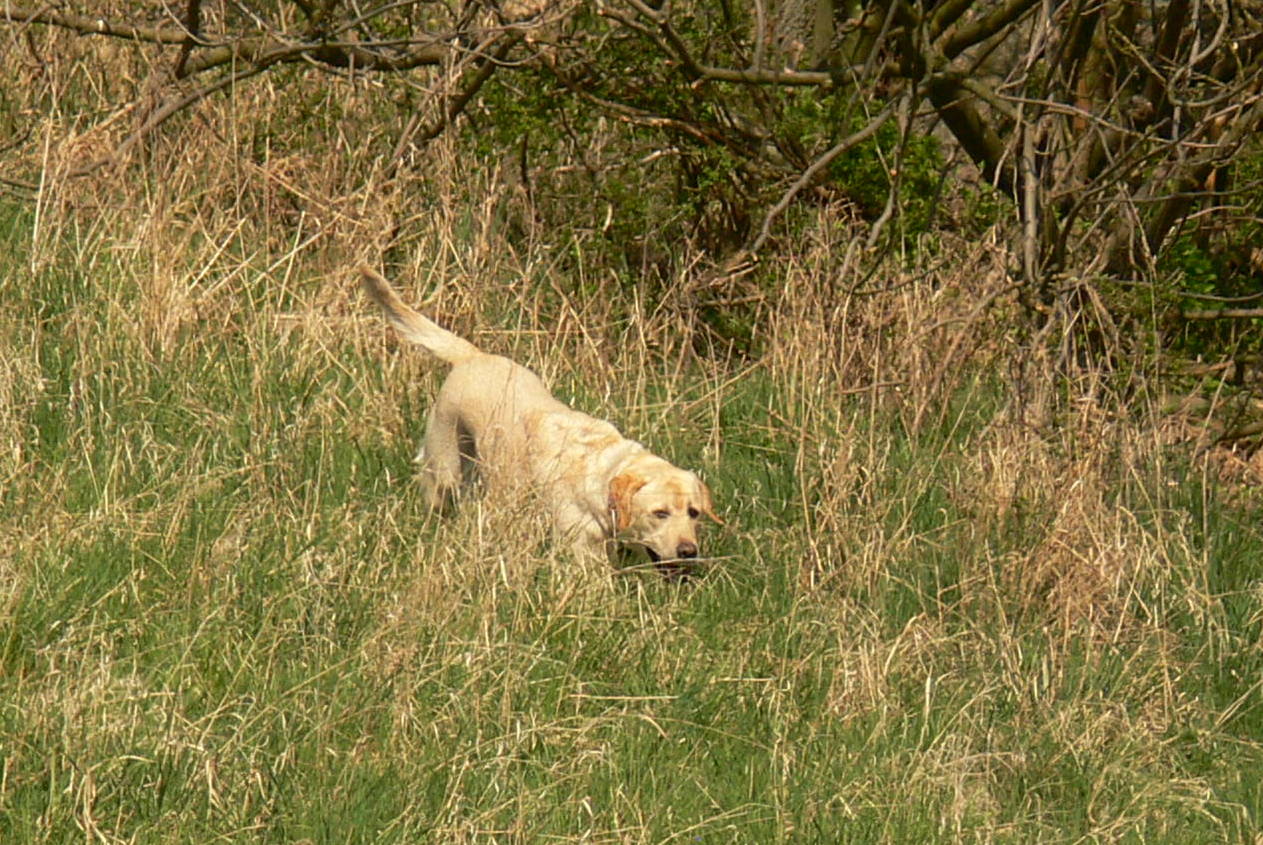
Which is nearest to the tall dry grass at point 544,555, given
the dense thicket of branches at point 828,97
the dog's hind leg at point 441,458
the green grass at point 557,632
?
the green grass at point 557,632

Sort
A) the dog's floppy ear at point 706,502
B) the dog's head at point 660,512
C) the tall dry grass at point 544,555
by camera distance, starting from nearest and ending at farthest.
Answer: the tall dry grass at point 544,555 → the dog's head at point 660,512 → the dog's floppy ear at point 706,502

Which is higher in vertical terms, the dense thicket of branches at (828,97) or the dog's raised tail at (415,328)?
the dense thicket of branches at (828,97)

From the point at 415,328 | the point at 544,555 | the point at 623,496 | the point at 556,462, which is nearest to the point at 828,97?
the point at 415,328

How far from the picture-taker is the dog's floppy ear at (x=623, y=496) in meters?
5.86

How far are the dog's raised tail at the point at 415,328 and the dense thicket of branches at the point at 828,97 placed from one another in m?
1.01

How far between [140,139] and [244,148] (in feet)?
1.89

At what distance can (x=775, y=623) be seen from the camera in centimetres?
548

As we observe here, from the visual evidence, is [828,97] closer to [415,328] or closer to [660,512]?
[415,328]

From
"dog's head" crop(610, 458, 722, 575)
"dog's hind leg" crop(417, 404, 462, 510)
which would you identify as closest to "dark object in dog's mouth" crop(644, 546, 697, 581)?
"dog's head" crop(610, 458, 722, 575)

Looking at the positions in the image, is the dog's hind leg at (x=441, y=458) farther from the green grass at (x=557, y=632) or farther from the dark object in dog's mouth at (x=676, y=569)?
the dark object in dog's mouth at (x=676, y=569)

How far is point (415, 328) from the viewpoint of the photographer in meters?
6.95

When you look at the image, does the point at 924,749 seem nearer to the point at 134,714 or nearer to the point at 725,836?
the point at 725,836

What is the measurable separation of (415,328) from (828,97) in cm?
211

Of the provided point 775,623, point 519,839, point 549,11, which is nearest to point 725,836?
point 519,839
